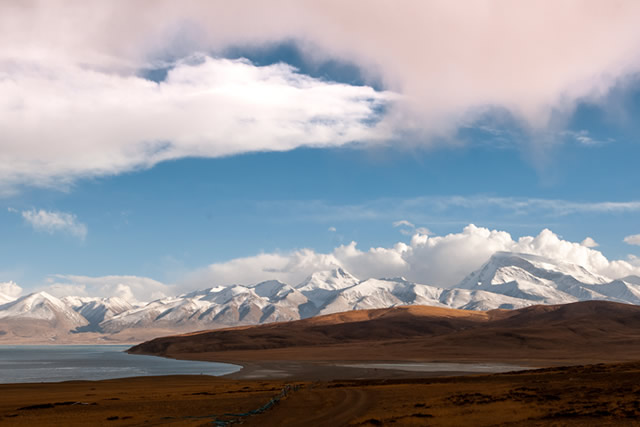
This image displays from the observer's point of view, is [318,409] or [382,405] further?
[382,405]

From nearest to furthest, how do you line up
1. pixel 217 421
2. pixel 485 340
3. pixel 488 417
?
pixel 488 417 → pixel 217 421 → pixel 485 340

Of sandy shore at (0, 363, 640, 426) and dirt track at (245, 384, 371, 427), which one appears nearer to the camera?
sandy shore at (0, 363, 640, 426)

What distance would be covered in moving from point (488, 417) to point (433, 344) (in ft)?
544

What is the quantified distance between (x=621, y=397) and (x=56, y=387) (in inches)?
2650

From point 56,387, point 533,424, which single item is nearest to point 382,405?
point 533,424

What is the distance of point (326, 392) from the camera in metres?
55.4

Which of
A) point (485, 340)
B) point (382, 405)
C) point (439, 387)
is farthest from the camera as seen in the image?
point (485, 340)

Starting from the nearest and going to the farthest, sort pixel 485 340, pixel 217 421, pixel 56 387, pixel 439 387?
pixel 217 421
pixel 439 387
pixel 56 387
pixel 485 340

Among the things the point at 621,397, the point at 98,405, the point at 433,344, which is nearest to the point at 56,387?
the point at 98,405

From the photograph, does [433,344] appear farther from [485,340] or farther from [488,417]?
[488,417]

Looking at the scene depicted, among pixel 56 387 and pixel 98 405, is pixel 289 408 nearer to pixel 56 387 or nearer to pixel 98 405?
pixel 98 405

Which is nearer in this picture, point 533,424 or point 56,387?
point 533,424

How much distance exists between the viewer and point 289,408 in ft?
146

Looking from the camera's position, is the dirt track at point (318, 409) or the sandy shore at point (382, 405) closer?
the sandy shore at point (382, 405)
